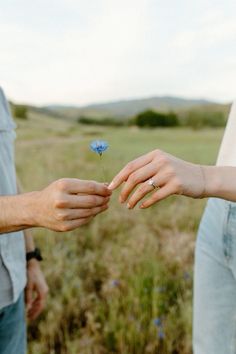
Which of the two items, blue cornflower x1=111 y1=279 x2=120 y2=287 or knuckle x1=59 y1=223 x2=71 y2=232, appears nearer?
knuckle x1=59 y1=223 x2=71 y2=232

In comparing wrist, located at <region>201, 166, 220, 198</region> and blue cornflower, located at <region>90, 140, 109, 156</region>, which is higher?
blue cornflower, located at <region>90, 140, 109, 156</region>

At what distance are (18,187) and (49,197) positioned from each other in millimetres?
838

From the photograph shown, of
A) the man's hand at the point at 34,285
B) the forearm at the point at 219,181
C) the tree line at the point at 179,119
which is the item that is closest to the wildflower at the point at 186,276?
the man's hand at the point at 34,285

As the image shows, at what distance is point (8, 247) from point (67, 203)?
0.60m

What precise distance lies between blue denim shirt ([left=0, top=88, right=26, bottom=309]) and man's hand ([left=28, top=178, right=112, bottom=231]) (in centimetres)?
43

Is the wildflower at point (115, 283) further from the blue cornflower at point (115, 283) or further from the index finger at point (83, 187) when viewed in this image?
the index finger at point (83, 187)

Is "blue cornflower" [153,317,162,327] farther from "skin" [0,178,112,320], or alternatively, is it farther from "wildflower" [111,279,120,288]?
"skin" [0,178,112,320]

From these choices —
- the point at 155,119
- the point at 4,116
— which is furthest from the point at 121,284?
the point at 155,119

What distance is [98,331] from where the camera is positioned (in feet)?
8.80

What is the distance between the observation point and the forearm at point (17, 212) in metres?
1.21

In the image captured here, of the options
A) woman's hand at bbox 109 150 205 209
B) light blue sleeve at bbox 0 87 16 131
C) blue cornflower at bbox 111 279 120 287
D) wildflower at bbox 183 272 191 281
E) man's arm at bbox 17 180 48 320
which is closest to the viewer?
woman's hand at bbox 109 150 205 209

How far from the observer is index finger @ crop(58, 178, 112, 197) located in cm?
111

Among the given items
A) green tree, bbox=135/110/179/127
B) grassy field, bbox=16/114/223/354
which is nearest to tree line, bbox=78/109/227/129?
green tree, bbox=135/110/179/127

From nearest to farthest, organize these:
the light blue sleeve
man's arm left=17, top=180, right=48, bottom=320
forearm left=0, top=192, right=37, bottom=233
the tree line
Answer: forearm left=0, top=192, right=37, bottom=233 → the light blue sleeve → man's arm left=17, top=180, right=48, bottom=320 → the tree line
